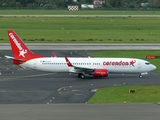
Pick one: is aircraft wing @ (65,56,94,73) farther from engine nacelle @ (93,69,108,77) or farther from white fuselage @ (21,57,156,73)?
engine nacelle @ (93,69,108,77)

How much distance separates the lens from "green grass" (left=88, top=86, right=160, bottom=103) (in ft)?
128

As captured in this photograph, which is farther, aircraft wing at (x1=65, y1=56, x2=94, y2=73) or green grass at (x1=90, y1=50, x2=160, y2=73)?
green grass at (x1=90, y1=50, x2=160, y2=73)

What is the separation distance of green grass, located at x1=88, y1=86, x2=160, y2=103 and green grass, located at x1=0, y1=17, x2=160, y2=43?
48.9 metres

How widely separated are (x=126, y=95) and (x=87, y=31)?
75269mm

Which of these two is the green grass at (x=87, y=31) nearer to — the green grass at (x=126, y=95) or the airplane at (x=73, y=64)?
the airplane at (x=73, y=64)

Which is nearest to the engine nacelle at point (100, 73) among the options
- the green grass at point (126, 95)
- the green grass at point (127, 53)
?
the green grass at point (126, 95)

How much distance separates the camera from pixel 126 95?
136 ft

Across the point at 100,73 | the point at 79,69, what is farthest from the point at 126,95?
the point at 79,69

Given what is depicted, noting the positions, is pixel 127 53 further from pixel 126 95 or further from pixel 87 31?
pixel 87 31

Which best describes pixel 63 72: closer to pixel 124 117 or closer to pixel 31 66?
pixel 31 66

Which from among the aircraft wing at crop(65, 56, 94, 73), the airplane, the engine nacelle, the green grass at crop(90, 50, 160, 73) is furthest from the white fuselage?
the green grass at crop(90, 50, 160, 73)

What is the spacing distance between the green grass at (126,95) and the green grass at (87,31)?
160ft

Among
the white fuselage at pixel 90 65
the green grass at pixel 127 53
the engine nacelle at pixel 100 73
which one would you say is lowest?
the green grass at pixel 127 53

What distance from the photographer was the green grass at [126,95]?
128 feet
